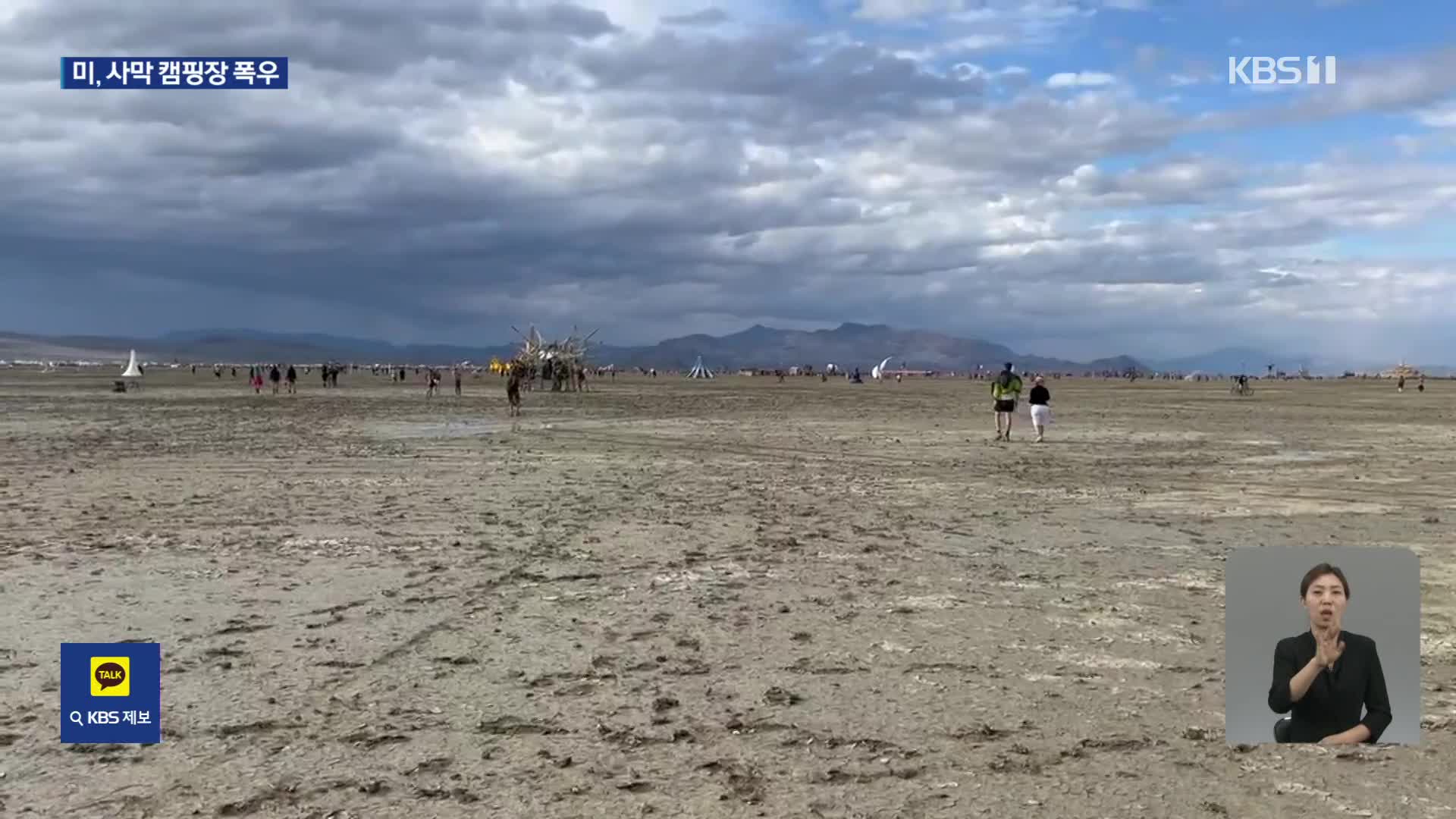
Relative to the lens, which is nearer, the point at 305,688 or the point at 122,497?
the point at 305,688

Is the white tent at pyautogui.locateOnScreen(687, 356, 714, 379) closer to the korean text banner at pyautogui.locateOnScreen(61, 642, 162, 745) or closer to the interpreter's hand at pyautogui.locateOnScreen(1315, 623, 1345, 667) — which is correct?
the korean text banner at pyautogui.locateOnScreen(61, 642, 162, 745)

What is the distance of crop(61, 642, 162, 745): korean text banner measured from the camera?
4.92 metres

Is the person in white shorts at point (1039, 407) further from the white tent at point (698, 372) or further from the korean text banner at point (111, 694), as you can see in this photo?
the white tent at point (698, 372)

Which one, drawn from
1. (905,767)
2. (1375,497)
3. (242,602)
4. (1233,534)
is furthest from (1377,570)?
(1375,497)

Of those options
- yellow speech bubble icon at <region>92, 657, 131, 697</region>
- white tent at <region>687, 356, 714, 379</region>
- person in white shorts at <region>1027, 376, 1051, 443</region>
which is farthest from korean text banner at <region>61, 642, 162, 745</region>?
white tent at <region>687, 356, 714, 379</region>

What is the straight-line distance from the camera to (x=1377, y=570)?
3.27 m

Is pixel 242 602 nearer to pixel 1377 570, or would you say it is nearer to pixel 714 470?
pixel 1377 570

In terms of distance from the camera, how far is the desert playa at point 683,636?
4.35 m

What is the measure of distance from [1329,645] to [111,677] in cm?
566

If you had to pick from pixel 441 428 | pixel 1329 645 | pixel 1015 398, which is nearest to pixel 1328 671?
pixel 1329 645

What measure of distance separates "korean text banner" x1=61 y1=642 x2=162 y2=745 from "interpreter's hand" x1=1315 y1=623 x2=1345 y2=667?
193 inches

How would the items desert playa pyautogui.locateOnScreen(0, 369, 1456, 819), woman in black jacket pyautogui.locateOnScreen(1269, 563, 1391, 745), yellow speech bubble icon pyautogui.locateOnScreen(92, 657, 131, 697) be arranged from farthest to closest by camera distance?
1. yellow speech bubble icon pyautogui.locateOnScreen(92, 657, 131, 697)
2. desert playa pyautogui.locateOnScreen(0, 369, 1456, 819)
3. woman in black jacket pyautogui.locateOnScreen(1269, 563, 1391, 745)

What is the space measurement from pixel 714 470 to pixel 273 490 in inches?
254

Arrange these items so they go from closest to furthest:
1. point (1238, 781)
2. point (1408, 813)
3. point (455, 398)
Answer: point (1408, 813)
point (1238, 781)
point (455, 398)
